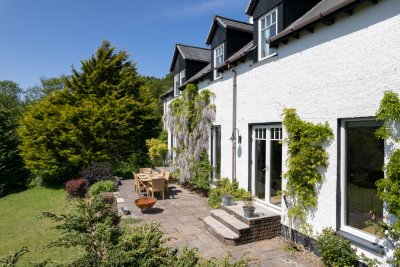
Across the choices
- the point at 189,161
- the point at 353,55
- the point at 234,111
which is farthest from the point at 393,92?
the point at 189,161

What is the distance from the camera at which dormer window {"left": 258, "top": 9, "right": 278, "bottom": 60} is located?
27.9 ft

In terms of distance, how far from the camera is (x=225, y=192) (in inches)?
401

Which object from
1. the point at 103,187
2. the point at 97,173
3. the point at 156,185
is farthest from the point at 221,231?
the point at 97,173

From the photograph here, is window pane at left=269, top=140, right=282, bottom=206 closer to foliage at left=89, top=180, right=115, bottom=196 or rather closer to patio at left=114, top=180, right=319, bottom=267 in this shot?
patio at left=114, top=180, right=319, bottom=267

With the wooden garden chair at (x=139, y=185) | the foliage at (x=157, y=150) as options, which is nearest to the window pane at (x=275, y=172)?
the wooden garden chair at (x=139, y=185)

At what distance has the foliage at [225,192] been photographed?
967 cm

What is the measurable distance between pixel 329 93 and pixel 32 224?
11.5 meters

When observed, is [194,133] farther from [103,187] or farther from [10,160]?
[10,160]

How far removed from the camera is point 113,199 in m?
11.6

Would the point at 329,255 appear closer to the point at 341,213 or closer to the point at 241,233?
the point at 341,213

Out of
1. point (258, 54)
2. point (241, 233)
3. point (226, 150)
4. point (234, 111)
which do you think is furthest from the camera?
point (226, 150)

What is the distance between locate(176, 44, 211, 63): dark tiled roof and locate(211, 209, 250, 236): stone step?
11132 mm

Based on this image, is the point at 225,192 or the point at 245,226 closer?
the point at 245,226

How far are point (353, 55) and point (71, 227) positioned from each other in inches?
247
